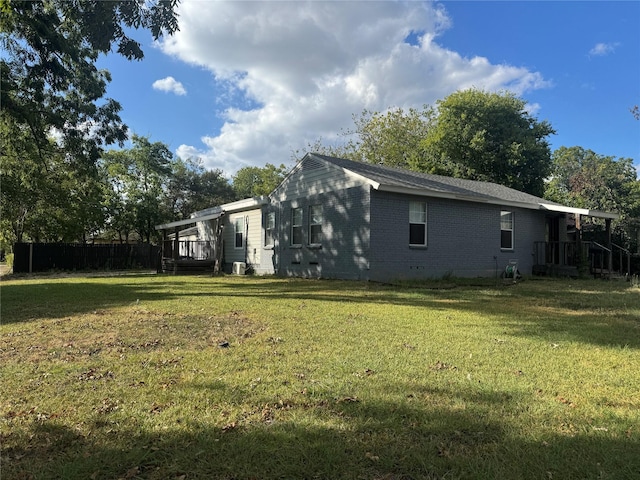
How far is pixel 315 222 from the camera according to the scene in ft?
50.3

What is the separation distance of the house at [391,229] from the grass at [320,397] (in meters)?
6.42

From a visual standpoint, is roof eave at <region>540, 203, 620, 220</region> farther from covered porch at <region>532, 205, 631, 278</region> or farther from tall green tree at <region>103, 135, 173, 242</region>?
tall green tree at <region>103, 135, 173, 242</region>

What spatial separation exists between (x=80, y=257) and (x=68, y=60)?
13188 millimetres

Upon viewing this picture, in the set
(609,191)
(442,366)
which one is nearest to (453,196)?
(442,366)

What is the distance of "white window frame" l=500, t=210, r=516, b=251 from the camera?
1609cm

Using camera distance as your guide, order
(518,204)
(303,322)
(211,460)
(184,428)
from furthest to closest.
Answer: (518,204)
(303,322)
(184,428)
(211,460)

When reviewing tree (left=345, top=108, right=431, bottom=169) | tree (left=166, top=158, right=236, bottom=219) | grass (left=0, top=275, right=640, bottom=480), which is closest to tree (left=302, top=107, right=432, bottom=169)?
tree (left=345, top=108, right=431, bottom=169)

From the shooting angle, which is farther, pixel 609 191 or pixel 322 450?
pixel 609 191

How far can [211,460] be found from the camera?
8.09ft

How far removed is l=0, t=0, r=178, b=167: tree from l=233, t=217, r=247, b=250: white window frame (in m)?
6.12

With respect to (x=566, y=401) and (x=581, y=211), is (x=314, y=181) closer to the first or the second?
(x=581, y=211)

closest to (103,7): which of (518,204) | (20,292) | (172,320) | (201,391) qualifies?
(172,320)

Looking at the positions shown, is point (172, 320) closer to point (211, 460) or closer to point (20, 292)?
point (211, 460)

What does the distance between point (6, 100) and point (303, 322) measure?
33.3ft
